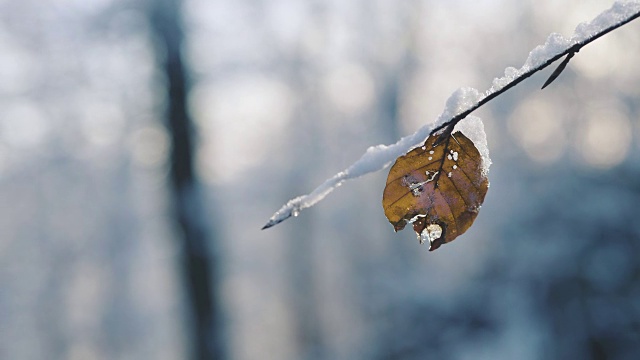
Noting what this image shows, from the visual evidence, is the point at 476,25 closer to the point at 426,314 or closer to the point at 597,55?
the point at 597,55

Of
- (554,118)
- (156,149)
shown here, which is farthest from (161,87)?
(554,118)

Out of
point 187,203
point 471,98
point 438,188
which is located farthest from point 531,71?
A: point 187,203

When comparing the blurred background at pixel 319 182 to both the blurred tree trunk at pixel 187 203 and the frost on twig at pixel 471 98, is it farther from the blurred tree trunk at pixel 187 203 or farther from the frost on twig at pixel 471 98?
the frost on twig at pixel 471 98

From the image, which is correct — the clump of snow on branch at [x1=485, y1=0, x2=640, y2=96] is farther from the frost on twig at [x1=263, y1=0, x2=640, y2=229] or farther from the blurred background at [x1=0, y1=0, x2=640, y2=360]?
the blurred background at [x1=0, y1=0, x2=640, y2=360]

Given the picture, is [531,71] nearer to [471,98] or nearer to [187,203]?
[471,98]

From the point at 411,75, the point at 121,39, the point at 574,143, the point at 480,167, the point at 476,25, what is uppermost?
the point at 476,25
